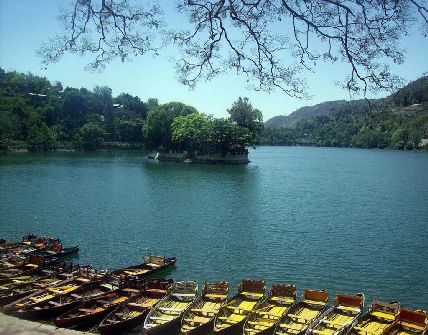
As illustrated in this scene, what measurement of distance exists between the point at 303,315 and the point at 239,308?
7.62ft

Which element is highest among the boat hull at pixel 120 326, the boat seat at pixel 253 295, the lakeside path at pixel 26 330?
the lakeside path at pixel 26 330

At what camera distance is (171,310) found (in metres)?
17.3

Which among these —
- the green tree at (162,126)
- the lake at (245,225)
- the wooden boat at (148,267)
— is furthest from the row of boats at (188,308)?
the green tree at (162,126)

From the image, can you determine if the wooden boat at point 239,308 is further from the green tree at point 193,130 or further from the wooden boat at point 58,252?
the green tree at point 193,130

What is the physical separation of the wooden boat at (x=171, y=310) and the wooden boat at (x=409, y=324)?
6979mm

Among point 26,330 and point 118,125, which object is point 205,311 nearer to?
point 26,330

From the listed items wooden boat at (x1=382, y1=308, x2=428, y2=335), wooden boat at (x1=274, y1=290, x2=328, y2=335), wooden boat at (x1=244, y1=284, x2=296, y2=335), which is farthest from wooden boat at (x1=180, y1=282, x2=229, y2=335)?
wooden boat at (x1=382, y1=308, x2=428, y2=335)

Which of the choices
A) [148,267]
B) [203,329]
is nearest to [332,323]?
[203,329]

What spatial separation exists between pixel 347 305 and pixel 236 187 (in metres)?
41.1

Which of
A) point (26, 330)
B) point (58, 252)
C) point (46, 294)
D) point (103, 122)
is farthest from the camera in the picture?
point (103, 122)

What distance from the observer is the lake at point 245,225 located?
81.2 feet

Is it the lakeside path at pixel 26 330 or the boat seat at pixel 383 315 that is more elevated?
the lakeside path at pixel 26 330

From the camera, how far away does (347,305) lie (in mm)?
17625

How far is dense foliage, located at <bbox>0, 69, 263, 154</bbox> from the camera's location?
9131cm
